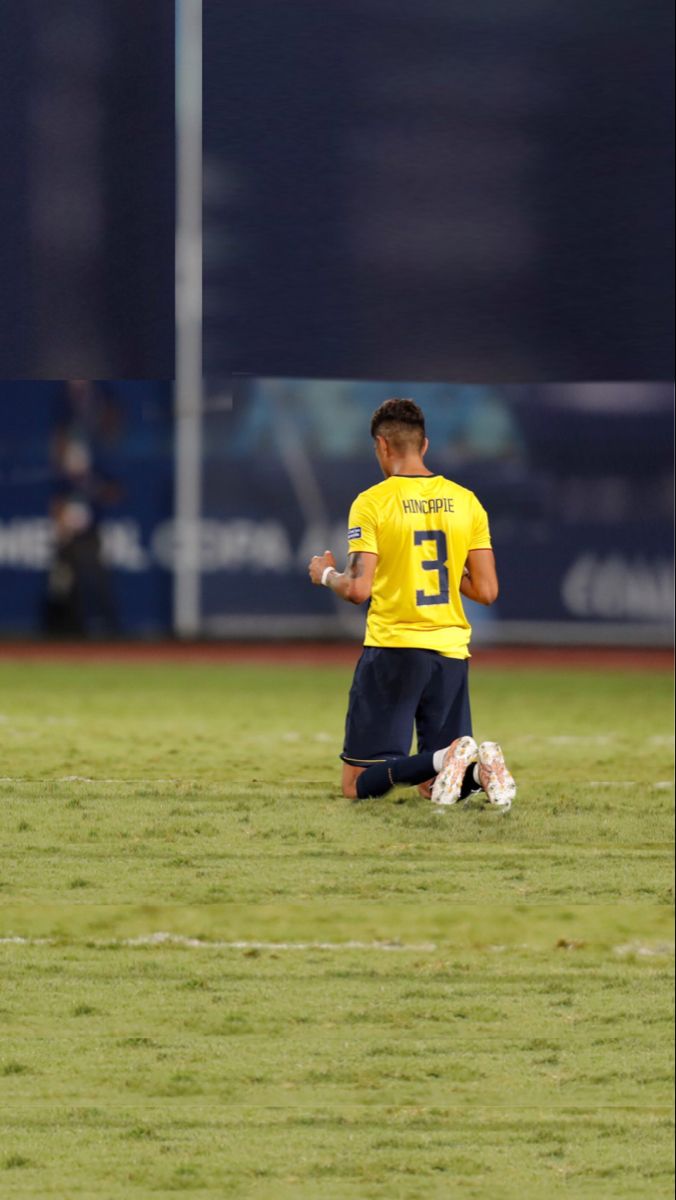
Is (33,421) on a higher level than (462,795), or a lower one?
higher

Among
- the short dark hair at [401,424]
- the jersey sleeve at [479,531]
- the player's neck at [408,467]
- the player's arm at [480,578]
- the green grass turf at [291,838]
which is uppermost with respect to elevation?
the short dark hair at [401,424]

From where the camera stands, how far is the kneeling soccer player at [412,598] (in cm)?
Result: 161

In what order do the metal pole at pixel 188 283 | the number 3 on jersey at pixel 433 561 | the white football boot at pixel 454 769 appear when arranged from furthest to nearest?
the metal pole at pixel 188 283, the white football boot at pixel 454 769, the number 3 on jersey at pixel 433 561

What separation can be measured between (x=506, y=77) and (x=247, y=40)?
16.0 inches

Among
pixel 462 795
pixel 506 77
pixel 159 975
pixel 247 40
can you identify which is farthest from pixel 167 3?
pixel 159 975

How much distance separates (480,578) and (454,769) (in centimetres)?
19

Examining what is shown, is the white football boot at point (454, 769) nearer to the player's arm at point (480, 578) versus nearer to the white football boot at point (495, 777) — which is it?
the white football boot at point (495, 777)

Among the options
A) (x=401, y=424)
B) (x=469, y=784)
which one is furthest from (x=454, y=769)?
(x=401, y=424)

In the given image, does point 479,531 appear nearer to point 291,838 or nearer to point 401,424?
point 401,424

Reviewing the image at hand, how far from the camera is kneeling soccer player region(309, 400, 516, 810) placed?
161 centimetres

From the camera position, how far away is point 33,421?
7.50ft

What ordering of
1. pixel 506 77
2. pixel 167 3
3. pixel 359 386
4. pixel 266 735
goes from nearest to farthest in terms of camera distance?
pixel 167 3, pixel 359 386, pixel 506 77, pixel 266 735

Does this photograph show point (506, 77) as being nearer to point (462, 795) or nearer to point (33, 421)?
point (33, 421)

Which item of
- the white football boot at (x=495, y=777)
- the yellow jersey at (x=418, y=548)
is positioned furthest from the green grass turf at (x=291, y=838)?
the yellow jersey at (x=418, y=548)
